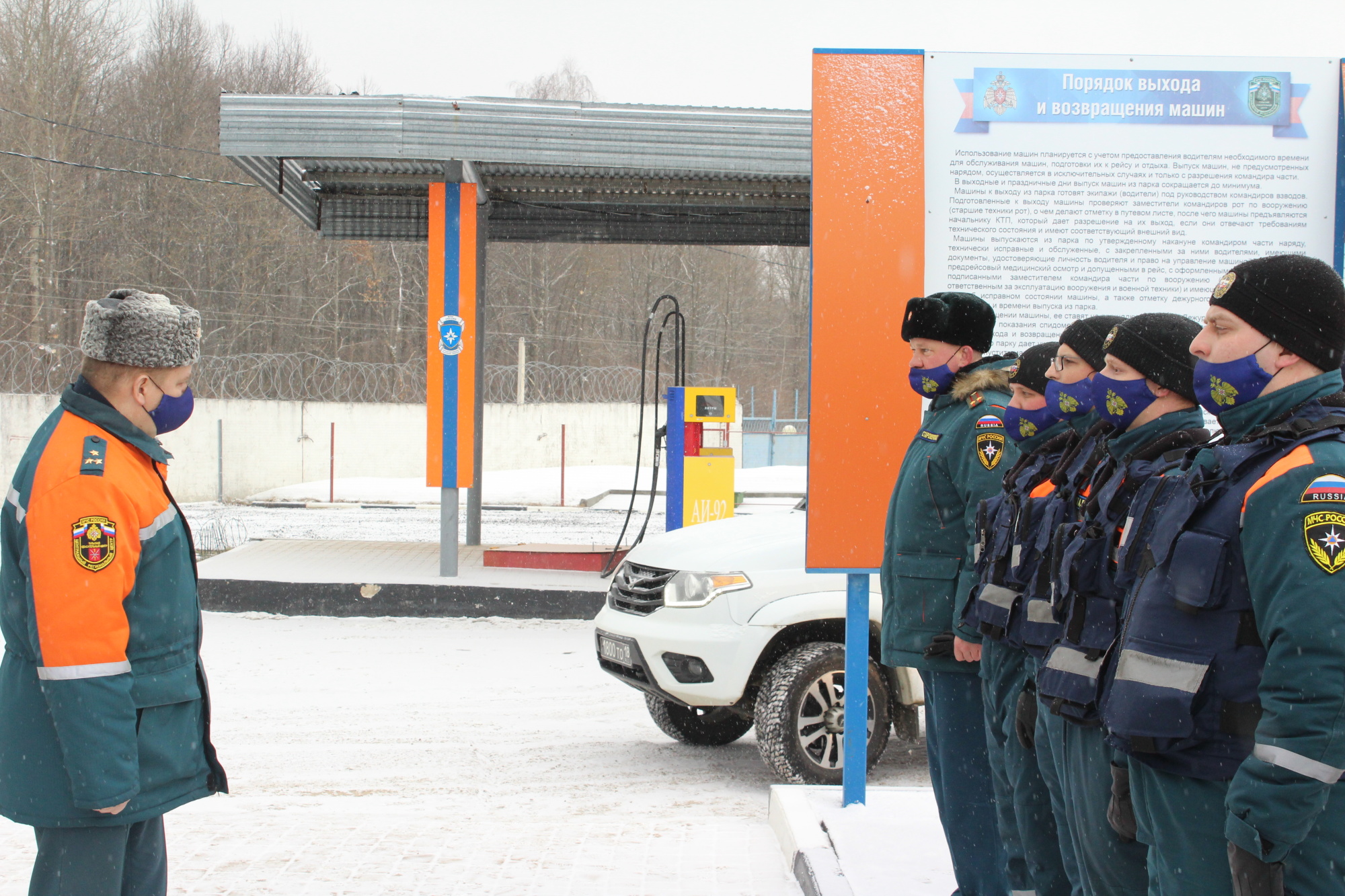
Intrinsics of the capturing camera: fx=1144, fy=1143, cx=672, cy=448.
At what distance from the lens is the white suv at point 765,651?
18.4 ft

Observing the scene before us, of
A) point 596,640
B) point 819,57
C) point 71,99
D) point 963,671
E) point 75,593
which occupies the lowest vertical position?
point 596,640

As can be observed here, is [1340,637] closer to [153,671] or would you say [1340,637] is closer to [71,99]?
[153,671]

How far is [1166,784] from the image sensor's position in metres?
2.13

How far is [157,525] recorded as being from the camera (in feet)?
9.04

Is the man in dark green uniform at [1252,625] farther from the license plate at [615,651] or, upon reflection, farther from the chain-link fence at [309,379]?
the chain-link fence at [309,379]

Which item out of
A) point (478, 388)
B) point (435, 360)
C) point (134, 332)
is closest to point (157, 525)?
point (134, 332)

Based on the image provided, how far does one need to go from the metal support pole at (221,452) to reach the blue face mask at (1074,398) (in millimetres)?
24415

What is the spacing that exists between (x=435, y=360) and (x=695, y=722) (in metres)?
6.30

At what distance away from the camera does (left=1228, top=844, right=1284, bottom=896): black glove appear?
6.16 ft

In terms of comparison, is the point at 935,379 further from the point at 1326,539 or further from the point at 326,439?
the point at 326,439

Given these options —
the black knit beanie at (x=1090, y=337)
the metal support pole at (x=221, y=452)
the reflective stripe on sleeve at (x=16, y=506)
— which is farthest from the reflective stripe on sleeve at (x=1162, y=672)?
the metal support pole at (x=221, y=452)

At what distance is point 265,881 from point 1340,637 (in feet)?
12.0

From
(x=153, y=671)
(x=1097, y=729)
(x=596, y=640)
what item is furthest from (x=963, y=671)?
(x=596, y=640)

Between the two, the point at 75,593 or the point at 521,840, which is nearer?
the point at 75,593
